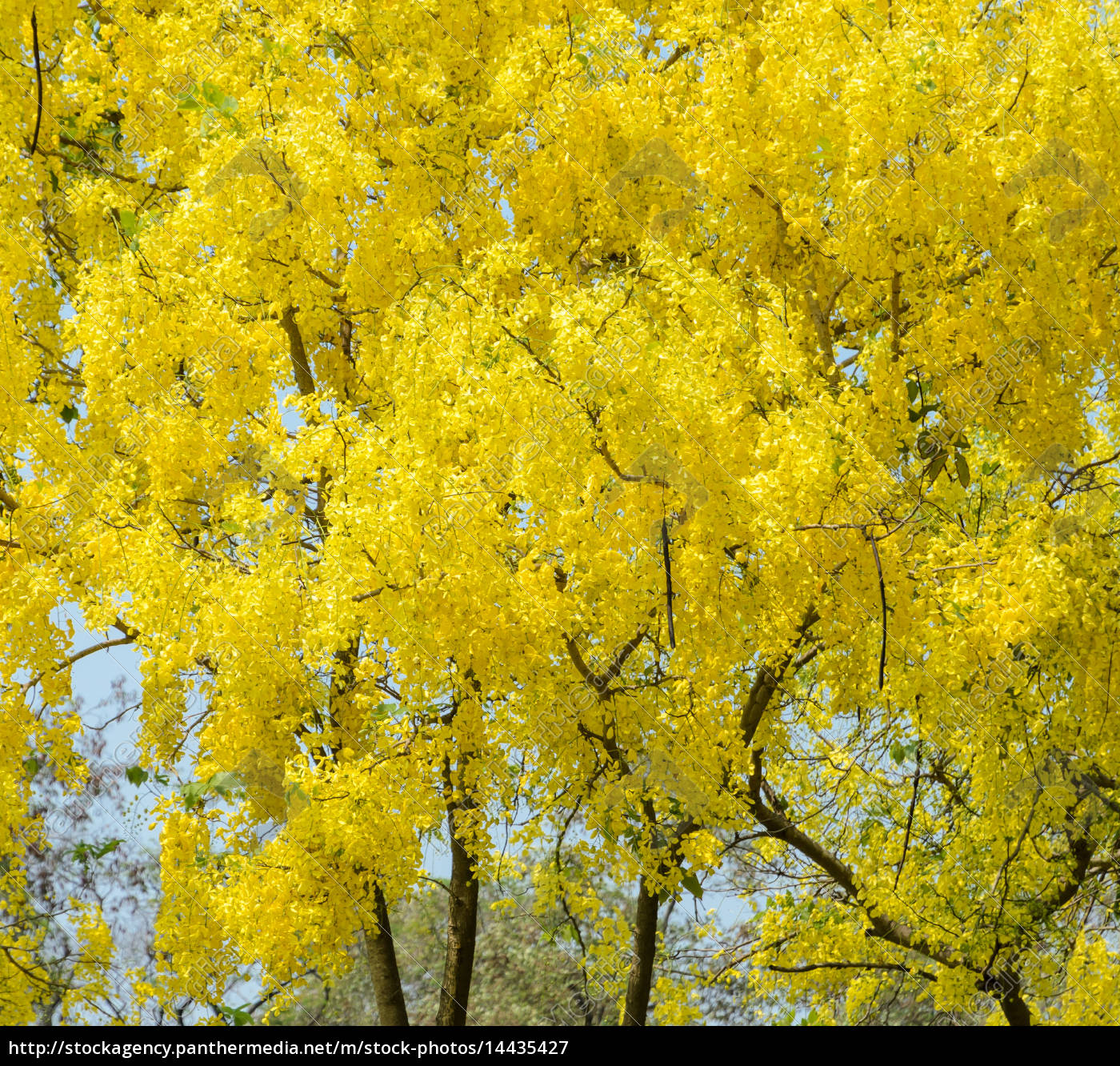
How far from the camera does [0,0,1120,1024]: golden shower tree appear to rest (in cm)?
693

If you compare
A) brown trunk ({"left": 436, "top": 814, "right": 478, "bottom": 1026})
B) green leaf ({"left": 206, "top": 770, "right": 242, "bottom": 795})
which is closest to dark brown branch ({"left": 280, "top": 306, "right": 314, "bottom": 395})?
green leaf ({"left": 206, "top": 770, "right": 242, "bottom": 795})

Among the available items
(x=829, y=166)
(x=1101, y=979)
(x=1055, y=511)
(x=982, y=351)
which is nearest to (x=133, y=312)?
(x=829, y=166)

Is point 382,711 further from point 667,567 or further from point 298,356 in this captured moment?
point 298,356

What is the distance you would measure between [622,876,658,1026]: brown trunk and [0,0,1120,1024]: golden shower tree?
53mm

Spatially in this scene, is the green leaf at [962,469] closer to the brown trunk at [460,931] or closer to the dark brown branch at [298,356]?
the brown trunk at [460,931]

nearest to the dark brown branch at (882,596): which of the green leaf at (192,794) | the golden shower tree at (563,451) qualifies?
the golden shower tree at (563,451)

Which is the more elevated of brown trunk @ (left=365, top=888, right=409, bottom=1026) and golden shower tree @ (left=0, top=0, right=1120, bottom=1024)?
golden shower tree @ (left=0, top=0, right=1120, bottom=1024)

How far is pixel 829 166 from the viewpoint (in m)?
8.12

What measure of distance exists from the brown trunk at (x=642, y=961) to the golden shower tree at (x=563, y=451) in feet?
0.17

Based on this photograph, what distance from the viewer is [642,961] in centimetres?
934

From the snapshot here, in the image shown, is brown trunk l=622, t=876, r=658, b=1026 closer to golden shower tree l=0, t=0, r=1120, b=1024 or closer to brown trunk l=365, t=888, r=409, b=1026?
golden shower tree l=0, t=0, r=1120, b=1024

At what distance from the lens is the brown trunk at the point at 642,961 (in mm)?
9234

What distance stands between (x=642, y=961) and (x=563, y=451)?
15.5 ft
